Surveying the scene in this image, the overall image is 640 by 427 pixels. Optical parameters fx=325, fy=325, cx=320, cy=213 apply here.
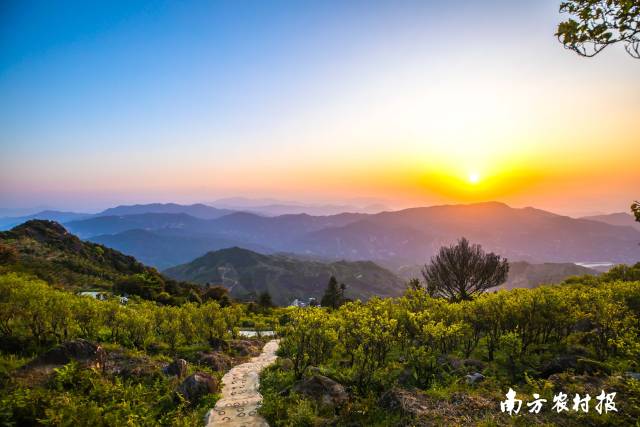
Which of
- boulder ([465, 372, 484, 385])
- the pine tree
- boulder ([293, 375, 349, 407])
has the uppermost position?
boulder ([465, 372, 484, 385])

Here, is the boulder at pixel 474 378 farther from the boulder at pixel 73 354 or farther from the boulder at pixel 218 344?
the boulder at pixel 218 344

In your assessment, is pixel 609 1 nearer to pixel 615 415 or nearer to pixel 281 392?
pixel 615 415

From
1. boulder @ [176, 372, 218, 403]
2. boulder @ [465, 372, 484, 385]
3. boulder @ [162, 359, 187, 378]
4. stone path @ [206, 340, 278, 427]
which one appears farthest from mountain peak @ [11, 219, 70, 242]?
boulder @ [465, 372, 484, 385]

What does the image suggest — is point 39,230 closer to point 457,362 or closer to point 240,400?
point 240,400

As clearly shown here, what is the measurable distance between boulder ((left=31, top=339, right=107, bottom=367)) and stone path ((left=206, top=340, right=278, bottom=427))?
16.7 ft

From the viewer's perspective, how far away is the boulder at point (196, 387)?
39.5 ft

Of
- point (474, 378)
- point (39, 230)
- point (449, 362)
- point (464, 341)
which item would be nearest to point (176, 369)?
point (449, 362)

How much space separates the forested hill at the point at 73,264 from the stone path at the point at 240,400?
25.8 metres

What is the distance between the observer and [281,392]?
1227 centimetres

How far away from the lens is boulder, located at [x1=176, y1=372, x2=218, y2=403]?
12047mm

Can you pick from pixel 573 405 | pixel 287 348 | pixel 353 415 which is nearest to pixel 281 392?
pixel 287 348

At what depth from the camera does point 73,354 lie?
12344 mm

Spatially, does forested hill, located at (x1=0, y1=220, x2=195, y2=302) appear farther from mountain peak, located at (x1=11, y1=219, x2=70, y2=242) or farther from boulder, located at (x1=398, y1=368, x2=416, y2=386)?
boulder, located at (x1=398, y1=368, x2=416, y2=386)

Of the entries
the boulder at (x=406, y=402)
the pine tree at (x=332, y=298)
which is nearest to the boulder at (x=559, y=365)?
the boulder at (x=406, y=402)
